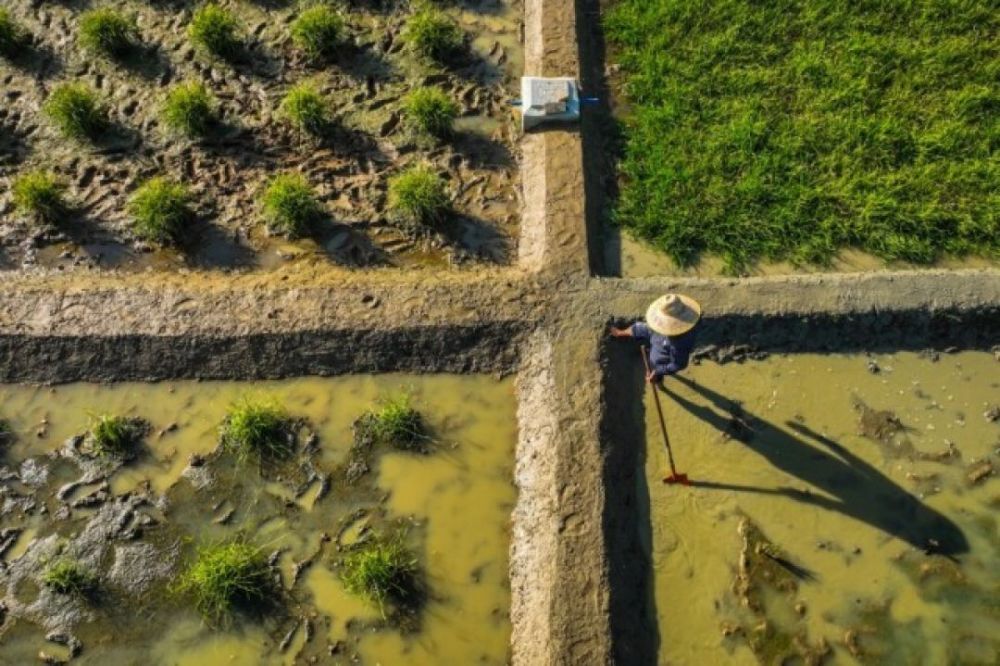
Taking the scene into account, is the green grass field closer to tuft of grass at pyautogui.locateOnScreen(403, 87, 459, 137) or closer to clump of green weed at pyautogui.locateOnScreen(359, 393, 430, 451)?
tuft of grass at pyautogui.locateOnScreen(403, 87, 459, 137)

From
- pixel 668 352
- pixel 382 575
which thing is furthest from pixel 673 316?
pixel 382 575

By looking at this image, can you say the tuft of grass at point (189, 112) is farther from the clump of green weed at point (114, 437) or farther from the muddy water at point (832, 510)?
the muddy water at point (832, 510)

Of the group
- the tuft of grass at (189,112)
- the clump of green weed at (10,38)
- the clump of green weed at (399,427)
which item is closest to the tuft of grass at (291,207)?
the tuft of grass at (189,112)

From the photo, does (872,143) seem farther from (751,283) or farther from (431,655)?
(431,655)

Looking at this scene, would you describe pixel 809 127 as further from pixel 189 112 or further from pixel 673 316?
pixel 189 112

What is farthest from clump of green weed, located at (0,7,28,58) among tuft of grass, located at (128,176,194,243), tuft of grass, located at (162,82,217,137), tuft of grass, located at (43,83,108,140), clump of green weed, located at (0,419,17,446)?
clump of green weed, located at (0,419,17,446)
